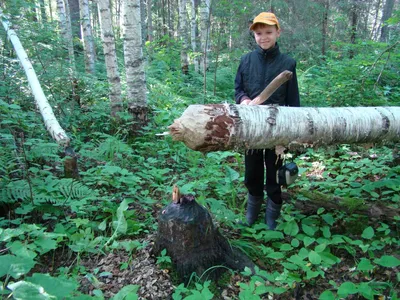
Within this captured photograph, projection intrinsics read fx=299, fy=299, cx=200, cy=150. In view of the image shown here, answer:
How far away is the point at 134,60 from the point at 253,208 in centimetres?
372

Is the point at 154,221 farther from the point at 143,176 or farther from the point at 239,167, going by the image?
the point at 239,167

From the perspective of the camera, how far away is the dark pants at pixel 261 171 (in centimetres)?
310

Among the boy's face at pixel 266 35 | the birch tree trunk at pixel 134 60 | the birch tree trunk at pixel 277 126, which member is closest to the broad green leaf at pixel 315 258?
the birch tree trunk at pixel 277 126

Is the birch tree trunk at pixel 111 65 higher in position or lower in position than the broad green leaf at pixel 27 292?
higher

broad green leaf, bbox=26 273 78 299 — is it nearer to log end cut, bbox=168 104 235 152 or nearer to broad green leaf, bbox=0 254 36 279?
broad green leaf, bbox=0 254 36 279

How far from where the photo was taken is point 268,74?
2.94 m

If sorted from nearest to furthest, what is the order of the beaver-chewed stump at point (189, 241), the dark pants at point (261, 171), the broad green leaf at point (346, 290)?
the broad green leaf at point (346, 290), the beaver-chewed stump at point (189, 241), the dark pants at point (261, 171)

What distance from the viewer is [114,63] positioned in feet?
21.1

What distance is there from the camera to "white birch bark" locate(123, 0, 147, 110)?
5449 millimetres

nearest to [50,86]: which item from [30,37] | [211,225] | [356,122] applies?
[30,37]

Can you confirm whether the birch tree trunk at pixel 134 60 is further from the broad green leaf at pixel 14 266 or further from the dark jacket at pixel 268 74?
the broad green leaf at pixel 14 266

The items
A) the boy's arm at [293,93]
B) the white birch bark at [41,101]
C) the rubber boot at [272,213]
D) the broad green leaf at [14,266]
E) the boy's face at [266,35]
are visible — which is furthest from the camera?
the white birch bark at [41,101]

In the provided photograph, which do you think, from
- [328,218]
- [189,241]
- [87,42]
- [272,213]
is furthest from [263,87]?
[87,42]

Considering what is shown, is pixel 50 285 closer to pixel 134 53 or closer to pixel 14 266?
Result: pixel 14 266
